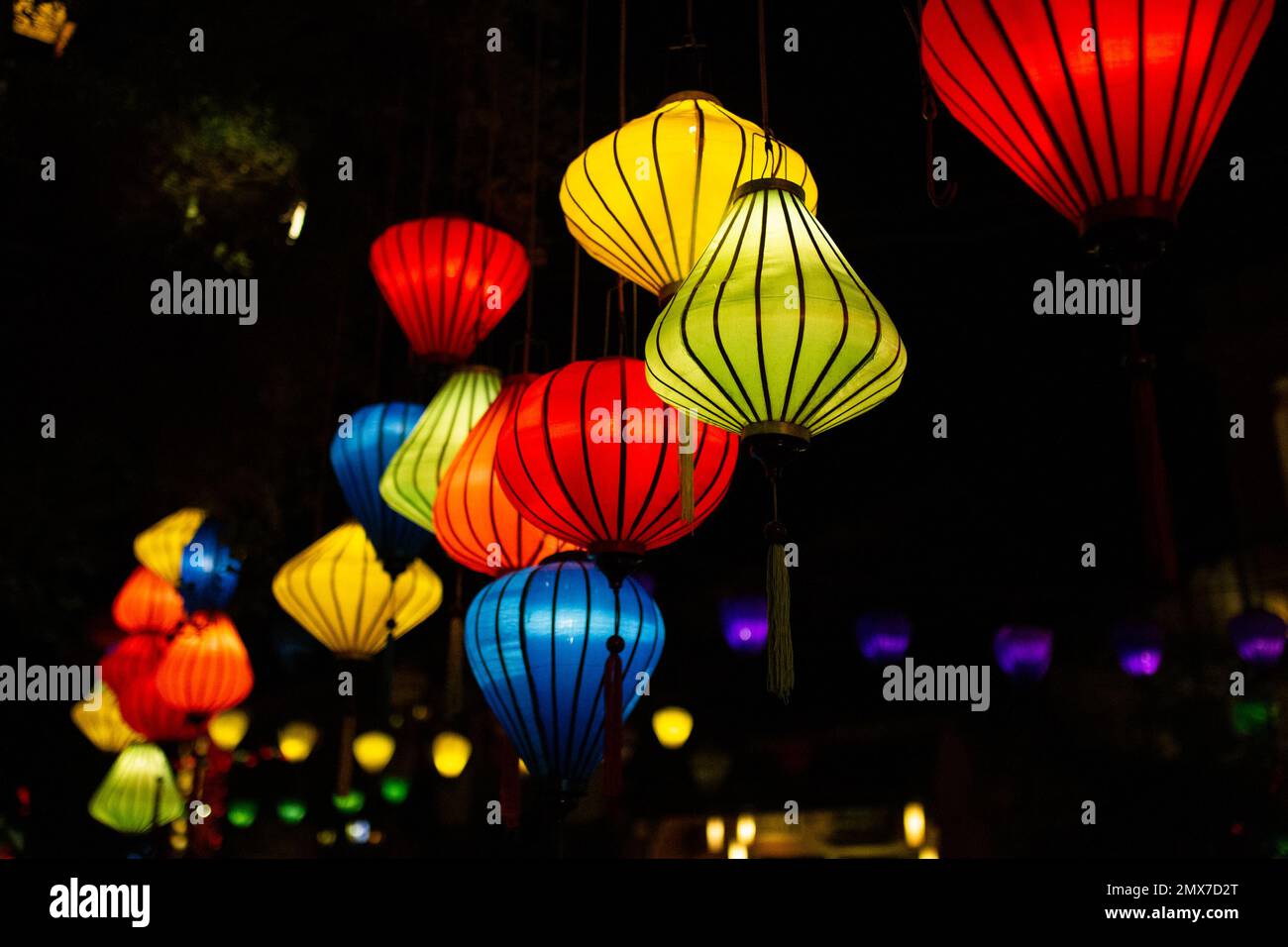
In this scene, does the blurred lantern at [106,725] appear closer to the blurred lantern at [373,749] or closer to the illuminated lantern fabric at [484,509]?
the blurred lantern at [373,749]

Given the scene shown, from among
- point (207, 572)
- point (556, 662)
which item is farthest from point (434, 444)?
point (207, 572)

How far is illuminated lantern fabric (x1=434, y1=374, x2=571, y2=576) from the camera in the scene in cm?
254

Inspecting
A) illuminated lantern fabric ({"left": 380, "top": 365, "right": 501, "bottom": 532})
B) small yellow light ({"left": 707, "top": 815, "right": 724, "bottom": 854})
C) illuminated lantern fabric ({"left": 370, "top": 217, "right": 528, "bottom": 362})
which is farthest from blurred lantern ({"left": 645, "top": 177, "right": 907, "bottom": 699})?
small yellow light ({"left": 707, "top": 815, "right": 724, "bottom": 854})

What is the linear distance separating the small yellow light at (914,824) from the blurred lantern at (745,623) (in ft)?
3.75

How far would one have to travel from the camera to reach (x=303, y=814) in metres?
8.02

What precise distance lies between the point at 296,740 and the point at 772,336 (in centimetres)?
690

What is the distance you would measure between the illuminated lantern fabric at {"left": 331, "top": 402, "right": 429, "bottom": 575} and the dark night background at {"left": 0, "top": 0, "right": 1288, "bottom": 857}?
0.47 feet

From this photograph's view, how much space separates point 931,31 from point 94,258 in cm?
353

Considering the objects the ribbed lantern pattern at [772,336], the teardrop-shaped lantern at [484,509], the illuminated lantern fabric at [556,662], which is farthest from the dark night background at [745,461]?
the illuminated lantern fabric at [556,662]

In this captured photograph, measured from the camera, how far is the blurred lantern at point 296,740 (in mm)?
7836

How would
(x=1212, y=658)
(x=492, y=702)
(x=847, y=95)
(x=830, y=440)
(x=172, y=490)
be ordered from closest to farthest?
(x=492, y=702)
(x=847, y=95)
(x=172, y=490)
(x=830, y=440)
(x=1212, y=658)

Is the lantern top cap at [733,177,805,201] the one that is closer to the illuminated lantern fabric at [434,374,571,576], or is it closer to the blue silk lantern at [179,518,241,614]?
the illuminated lantern fabric at [434,374,571,576]
